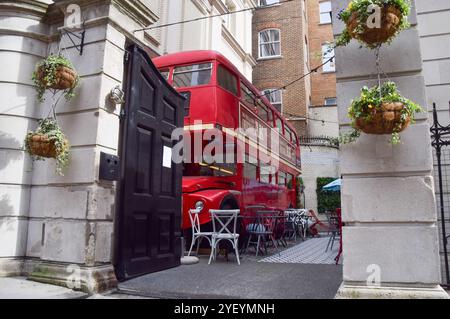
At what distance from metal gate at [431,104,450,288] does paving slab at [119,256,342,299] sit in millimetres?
1499

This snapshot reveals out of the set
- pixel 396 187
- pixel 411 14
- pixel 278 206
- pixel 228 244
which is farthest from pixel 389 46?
pixel 278 206

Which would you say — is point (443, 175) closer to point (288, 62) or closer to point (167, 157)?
point (167, 157)

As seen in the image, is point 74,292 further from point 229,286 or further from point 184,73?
point 184,73

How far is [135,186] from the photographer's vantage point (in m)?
5.65

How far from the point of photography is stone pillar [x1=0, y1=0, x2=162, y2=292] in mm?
4863

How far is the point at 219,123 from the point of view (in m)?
8.58

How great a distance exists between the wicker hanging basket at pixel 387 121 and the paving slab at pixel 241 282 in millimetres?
2171

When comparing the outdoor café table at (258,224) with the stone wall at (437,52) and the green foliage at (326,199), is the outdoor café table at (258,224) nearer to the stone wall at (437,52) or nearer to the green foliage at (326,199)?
the stone wall at (437,52)

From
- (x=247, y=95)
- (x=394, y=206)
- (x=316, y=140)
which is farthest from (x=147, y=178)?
(x=316, y=140)

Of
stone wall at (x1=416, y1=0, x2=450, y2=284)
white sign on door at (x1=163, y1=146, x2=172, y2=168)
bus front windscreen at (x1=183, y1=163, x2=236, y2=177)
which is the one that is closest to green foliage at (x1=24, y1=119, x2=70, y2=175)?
white sign on door at (x1=163, y1=146, x2=172, y2=168)

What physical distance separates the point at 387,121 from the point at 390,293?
169 centimetres

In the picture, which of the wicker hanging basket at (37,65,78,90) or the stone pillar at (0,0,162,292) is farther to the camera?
the stone pillar at (0,0,162,292)

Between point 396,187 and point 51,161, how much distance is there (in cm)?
439

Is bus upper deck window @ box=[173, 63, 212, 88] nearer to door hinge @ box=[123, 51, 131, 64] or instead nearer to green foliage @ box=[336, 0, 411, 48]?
door hinge @ box=[123, 51, 131, 64]
